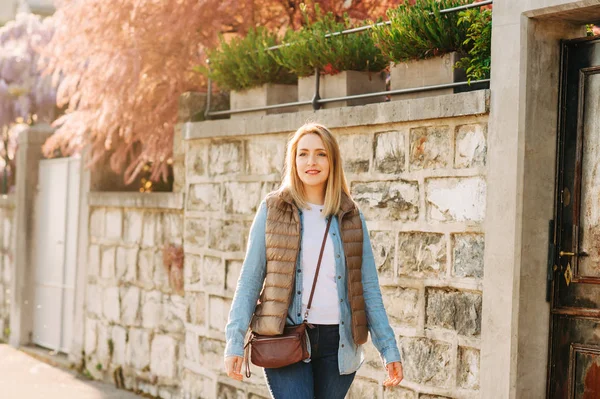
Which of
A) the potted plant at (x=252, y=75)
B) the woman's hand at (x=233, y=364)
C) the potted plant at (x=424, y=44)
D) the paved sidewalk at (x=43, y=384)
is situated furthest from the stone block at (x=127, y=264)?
the woman's hand at (x=233, y=364)

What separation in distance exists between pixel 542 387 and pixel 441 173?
127cm

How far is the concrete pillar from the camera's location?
11.8 meters

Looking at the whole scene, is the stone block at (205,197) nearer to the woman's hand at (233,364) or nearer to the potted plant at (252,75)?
the potted plant at (252,75)

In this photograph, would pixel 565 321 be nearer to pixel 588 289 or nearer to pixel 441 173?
pixel 588 289

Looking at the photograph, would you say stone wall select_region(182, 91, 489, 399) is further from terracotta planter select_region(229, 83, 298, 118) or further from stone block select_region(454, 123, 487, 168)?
terracotta planter select_region(229, 83, 298, 118)

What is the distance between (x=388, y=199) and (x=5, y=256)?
801 centimetres

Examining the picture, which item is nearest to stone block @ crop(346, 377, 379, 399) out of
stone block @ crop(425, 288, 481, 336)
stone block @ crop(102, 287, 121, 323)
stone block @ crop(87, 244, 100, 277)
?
stone block @ crop(425, 288, 481, 336)

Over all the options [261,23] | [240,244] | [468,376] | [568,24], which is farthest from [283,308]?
[261,23]

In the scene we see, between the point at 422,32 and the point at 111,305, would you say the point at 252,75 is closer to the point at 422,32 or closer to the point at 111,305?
the point at 422,32

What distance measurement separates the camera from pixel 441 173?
223 inches

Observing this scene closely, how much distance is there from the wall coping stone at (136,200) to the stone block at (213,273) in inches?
28.3

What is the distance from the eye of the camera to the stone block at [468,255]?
5402 millimetres

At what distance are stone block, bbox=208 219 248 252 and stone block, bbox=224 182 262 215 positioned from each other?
0.34 ft

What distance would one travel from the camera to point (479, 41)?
222 inches
